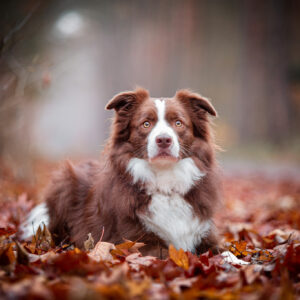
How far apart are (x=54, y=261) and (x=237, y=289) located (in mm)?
1227

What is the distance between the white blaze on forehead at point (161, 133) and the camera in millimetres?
3463

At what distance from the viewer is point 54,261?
231cm

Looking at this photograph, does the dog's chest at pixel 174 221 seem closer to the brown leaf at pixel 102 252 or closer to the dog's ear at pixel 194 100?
the brown leaf at pixel 102 252

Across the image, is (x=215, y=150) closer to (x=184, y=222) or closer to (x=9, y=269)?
(x=184, y=222)

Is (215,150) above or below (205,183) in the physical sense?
above

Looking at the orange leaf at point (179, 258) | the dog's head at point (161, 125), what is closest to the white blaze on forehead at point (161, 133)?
the dog's head at point (161, 125)

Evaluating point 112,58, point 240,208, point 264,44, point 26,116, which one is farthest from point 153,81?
point 240,208

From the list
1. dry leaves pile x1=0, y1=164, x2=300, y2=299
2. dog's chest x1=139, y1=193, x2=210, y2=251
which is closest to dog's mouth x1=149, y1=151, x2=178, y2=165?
dog's chest x1=139, y1=193, x2=210, y2=251

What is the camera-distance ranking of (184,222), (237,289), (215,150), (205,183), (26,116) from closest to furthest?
1. (237,289)
2. (184,222)
3. (205,183)
4. (215,150)
5. (26,116)

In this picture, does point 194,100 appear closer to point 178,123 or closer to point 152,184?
point 178,123

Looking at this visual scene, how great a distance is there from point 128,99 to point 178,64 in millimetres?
22484

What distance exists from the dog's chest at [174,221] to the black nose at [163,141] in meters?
0.52

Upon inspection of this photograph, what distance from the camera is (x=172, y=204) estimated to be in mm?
3482

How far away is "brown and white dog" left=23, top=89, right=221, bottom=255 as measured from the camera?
342cm
